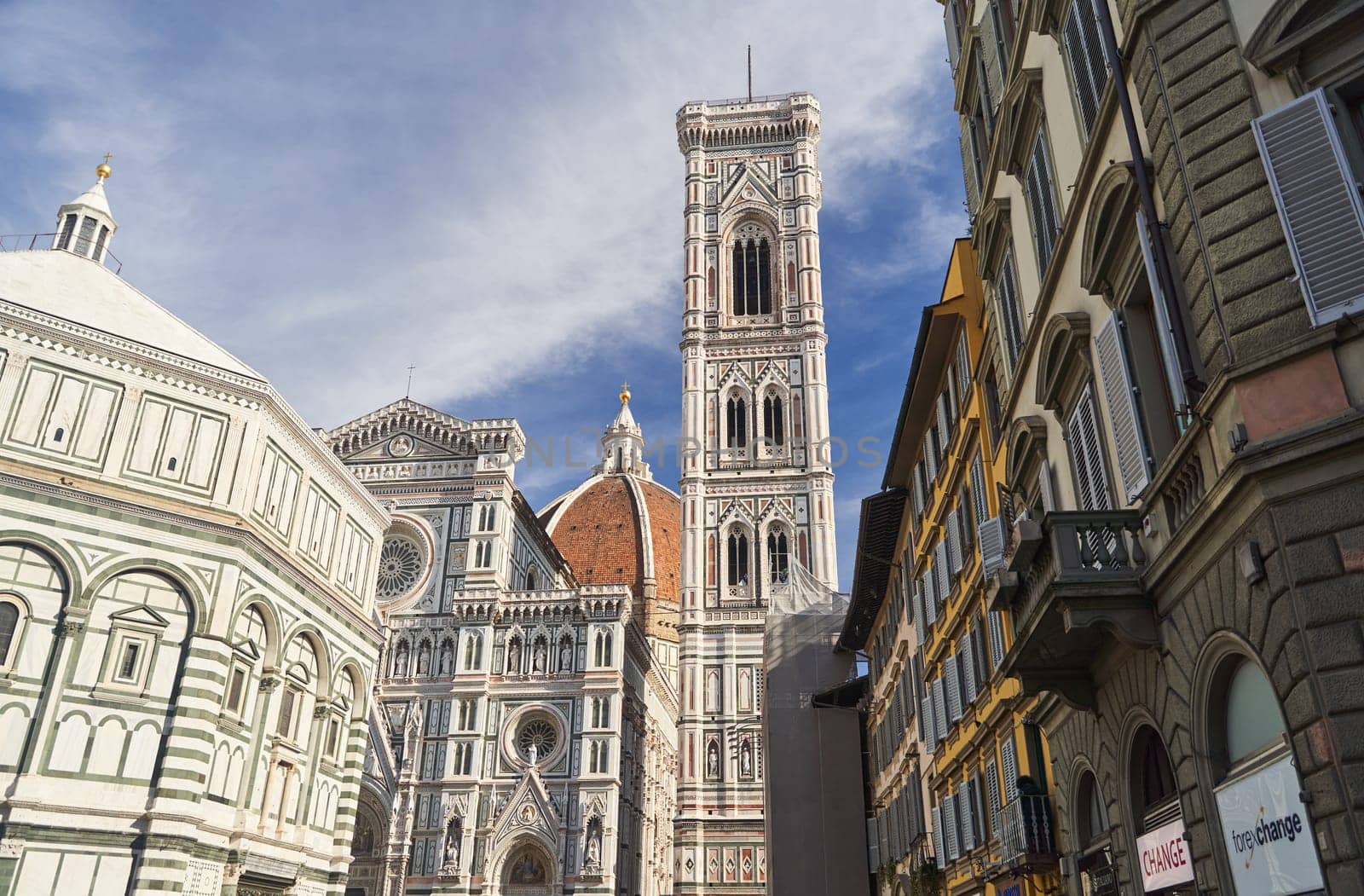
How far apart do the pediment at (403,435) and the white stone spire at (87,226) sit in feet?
79.0

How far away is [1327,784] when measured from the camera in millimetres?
6105

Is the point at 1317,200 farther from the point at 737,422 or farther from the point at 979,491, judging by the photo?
the point at 737,422

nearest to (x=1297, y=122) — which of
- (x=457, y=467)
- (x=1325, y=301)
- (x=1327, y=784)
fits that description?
(x=1325, y=301)

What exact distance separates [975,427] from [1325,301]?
9982 millimetres

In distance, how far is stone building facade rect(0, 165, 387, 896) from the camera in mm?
19328

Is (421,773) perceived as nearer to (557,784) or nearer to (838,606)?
(557,784)

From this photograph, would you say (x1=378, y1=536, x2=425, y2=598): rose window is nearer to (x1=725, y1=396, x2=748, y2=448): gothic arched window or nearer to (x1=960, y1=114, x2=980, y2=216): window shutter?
(x1=725, y1=396, x2=748, y2=448): gothic arched window

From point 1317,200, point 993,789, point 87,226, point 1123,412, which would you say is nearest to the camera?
point 1317,200

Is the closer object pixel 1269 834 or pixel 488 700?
pixel 1269 834

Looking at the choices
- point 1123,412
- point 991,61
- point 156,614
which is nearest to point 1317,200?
point 1123,412

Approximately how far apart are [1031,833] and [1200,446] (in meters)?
6.54

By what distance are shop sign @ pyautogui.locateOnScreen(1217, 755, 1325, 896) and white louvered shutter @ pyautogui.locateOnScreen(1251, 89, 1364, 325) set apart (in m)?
3.03

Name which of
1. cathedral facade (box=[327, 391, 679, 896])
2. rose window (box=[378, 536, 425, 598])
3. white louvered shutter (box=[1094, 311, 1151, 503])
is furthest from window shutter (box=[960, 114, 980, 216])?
rose window (box=[378, 536, 425, 598])

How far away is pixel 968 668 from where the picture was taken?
1692cm
